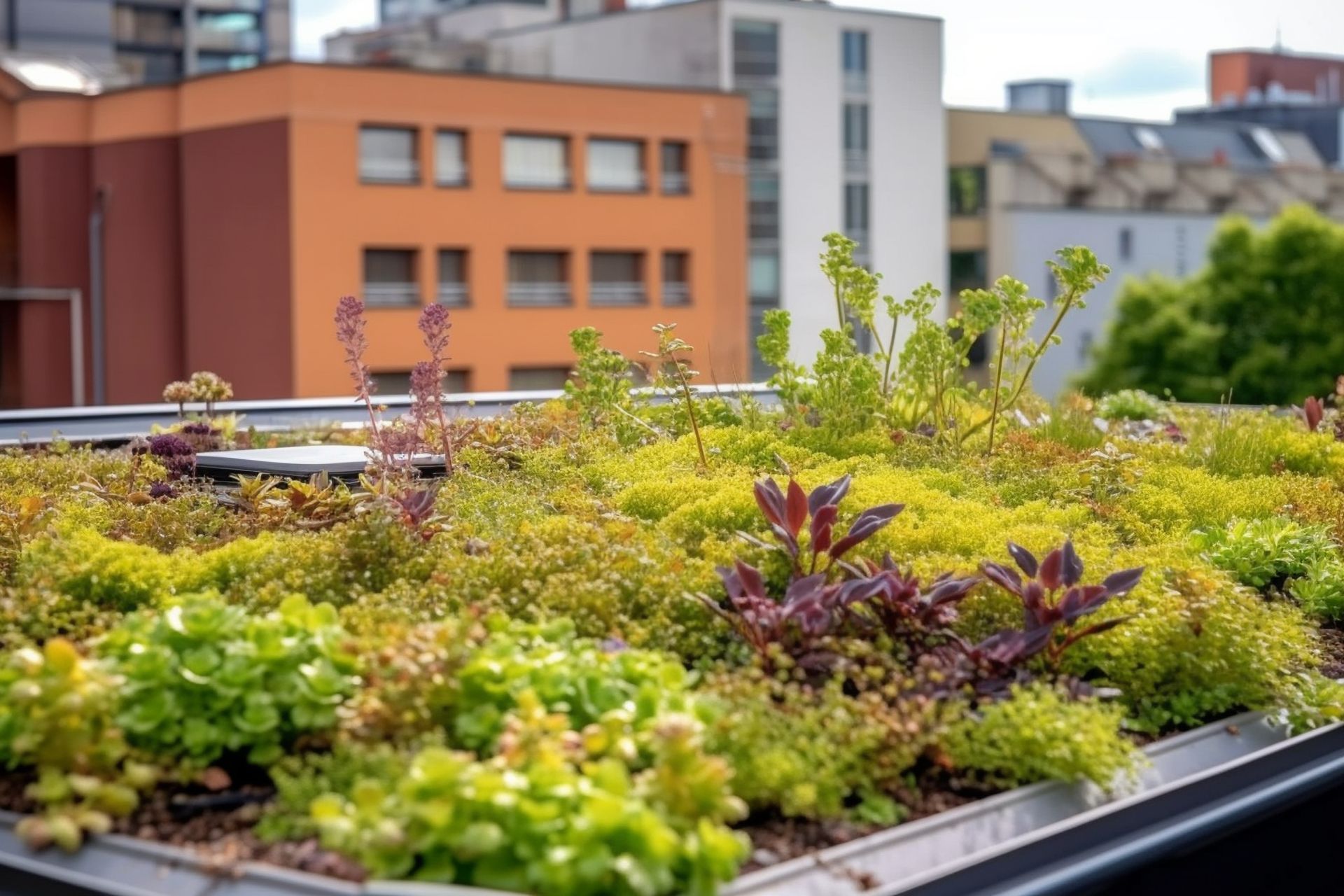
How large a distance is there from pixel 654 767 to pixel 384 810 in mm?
518

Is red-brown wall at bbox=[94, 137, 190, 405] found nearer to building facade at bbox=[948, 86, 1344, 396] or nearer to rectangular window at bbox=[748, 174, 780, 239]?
rectangular window at bbox=[748, 174, 780, 239]

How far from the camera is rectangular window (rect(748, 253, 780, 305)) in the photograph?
5609 cm

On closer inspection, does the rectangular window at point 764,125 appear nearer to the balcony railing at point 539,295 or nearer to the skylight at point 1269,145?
the balcony railing at point 539,295

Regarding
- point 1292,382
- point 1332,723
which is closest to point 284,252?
point 1292,382

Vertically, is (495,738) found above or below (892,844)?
above

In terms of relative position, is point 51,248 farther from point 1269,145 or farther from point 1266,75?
point 1266,75

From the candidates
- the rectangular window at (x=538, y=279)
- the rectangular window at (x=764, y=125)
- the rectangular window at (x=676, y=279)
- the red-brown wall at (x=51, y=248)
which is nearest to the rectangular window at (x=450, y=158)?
the rectangular window at (x=538, y=279)

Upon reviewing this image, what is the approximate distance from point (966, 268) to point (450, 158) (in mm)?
25904

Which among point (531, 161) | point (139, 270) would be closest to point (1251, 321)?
point (531, 161)

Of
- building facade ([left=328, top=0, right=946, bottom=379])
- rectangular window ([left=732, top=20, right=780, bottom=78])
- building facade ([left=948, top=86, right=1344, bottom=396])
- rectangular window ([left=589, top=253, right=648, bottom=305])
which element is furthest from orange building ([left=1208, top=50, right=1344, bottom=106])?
rectangular window ([left=589, top=253, right=648, bottom=305])

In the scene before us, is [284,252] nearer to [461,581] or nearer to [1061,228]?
[1061,228]

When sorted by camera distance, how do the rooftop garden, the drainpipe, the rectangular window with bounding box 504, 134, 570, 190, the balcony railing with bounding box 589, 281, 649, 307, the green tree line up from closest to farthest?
1. the rooftop garden
2. the drainpipe
3. the rectangular window with bounding box 504, 134, 570, 190
4. the balcony railing with bounding box 589, 281, 649, 307
5. the green tree

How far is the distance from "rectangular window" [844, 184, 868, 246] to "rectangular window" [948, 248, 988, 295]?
554 centimetres

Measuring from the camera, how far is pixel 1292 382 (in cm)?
5009
